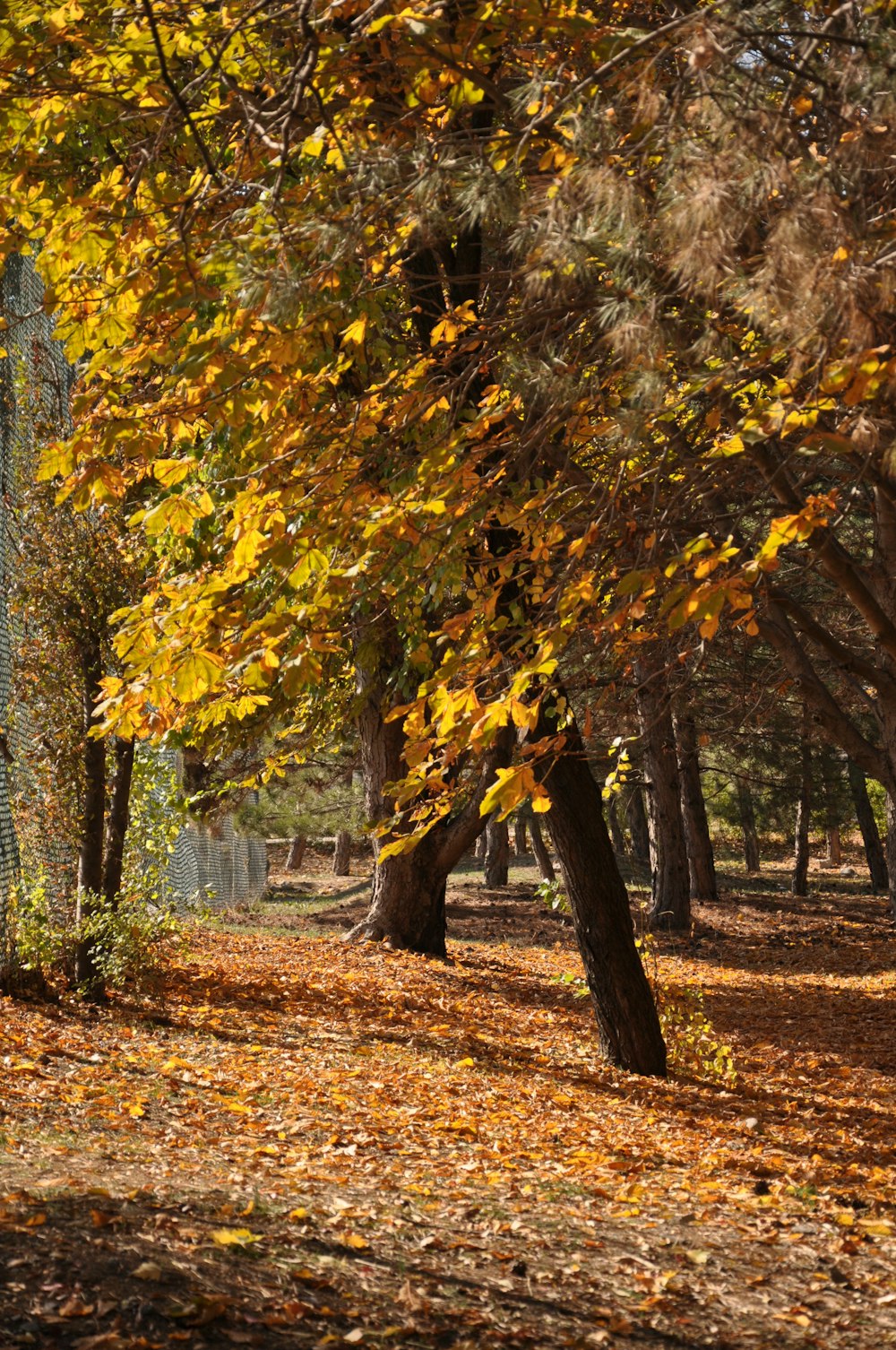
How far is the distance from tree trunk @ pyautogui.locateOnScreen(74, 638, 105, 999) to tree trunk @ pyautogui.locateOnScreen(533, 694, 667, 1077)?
10.2ft

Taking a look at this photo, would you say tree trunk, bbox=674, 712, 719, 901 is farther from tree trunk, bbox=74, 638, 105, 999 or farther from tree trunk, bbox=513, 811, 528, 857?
tree trunk, bbox=513, 811, 528, 857

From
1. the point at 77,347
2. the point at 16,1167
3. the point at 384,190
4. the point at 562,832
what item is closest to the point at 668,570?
the point at 384,190

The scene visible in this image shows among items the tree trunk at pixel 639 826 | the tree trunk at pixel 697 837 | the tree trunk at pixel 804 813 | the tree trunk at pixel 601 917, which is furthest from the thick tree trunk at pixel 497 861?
the tree trunk at pixel 601 917

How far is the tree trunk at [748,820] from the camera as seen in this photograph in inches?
1072

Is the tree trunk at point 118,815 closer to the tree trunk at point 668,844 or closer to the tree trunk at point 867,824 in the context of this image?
the tree trunk at point 668,844

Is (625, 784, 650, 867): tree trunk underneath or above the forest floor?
above

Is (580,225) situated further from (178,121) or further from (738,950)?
(738,950)

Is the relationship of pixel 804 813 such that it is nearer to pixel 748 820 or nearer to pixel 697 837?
pixel 697 837

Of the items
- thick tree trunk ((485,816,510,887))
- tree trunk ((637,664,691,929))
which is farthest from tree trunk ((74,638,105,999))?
thick tree trunk ((485,816,510,887))

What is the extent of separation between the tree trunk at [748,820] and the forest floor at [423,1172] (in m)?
16.1

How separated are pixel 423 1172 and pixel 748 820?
25146 mm

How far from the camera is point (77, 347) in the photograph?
14.2ft

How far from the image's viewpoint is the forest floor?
3.53m

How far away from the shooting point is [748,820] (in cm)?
2945
